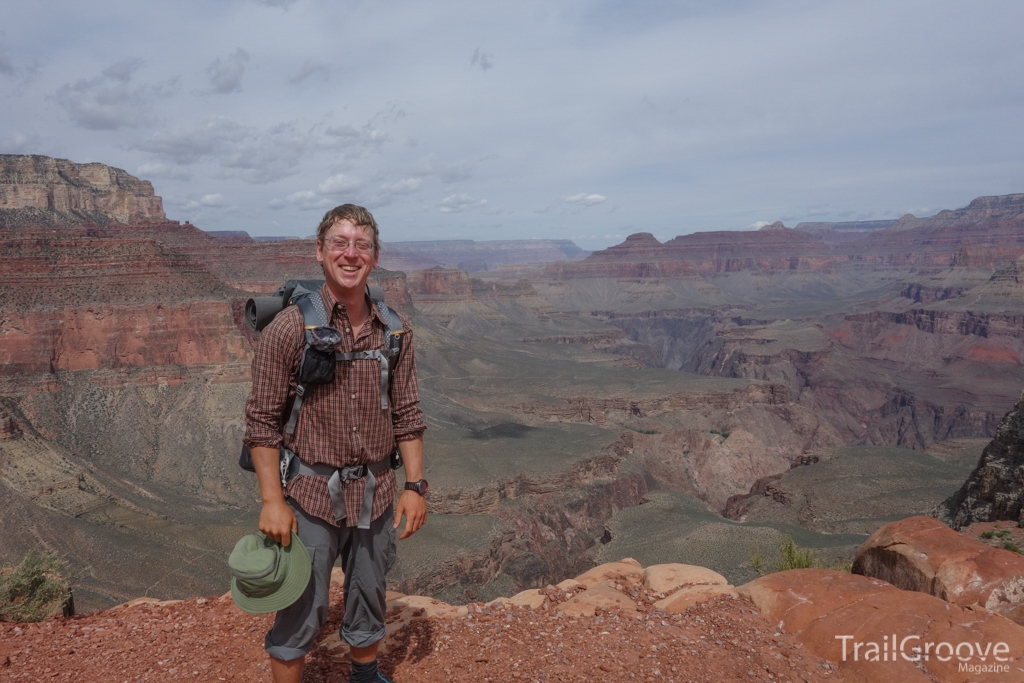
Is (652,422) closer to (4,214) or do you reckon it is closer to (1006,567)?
(1006,567)

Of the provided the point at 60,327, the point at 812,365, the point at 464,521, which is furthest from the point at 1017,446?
the point at 812,365

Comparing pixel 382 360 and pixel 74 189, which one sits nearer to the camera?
pixel 382 360

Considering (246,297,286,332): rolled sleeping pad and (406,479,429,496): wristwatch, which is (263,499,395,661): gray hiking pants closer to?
(406,479,429,496): wristwatch

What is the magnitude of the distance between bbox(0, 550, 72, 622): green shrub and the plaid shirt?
18.9 feet

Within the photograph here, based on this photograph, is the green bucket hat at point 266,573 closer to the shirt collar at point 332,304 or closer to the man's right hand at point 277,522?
the man's right hand at point 277,522

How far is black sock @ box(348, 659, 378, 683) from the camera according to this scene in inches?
202

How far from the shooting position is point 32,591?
8.37 metres

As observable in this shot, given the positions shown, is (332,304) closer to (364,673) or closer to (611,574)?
(364,673)

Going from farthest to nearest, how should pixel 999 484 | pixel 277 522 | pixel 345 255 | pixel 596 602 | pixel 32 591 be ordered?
pixel 999 484 < pixel 32 591 < pixel 596 602 < pixel 345 255 < pixel 277 522

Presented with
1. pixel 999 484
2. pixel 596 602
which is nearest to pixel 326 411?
pixel 596 602

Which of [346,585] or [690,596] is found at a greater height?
[346,585]

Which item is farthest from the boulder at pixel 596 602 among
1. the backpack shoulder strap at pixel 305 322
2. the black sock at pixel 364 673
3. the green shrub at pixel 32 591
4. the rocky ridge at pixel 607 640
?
the green shrub at pixel 32 591

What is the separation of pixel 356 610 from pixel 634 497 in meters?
40.4

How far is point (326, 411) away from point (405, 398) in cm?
→ 65
